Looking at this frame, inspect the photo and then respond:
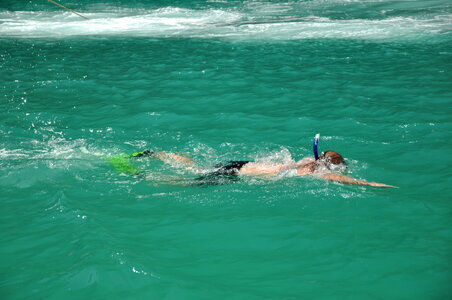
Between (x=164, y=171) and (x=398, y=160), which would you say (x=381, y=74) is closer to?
(x=398, y=160)

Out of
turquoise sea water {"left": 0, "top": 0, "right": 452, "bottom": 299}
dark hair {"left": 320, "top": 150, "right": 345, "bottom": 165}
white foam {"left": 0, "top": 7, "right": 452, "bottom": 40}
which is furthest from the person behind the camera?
white foam {"left": 0, "top": 7, "right": 452, "bottom": 40}

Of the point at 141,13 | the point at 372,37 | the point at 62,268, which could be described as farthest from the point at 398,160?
the point at 141,13

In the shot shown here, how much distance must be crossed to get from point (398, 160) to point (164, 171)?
11.7 ft

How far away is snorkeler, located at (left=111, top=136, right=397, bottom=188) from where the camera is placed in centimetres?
→ 596

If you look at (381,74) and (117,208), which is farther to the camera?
(381,74)

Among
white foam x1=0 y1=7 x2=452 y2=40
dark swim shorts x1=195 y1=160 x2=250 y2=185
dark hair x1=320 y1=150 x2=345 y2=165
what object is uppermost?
white foam x1=0 y1=7 x2=452 y2=40

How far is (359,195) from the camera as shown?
576 centimetres

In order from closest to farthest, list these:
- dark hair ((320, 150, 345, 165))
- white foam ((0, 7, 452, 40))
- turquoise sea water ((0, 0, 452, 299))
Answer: turquoise sea water ((0, 0, 452, 299)) < dark hair ((320, 150, 345, 165)) < white foam ((0, 7, 452, 40))

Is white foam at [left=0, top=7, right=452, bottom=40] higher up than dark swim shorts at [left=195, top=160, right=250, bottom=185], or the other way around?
white foam at [left=0, top=7, right=452, bottom=40]

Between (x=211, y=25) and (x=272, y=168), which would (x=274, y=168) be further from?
(x=211, y=25)

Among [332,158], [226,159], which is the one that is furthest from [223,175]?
[332,158]

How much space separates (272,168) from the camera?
20.8 feet

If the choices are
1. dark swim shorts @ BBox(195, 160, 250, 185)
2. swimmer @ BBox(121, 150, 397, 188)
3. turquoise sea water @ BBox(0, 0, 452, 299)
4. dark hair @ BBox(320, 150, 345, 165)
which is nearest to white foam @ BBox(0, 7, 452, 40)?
turquoise sea water @ BBox(0, 0, 452, 299)

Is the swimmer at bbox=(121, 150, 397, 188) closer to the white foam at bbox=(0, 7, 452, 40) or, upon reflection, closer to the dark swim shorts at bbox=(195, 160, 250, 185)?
the dark swim shorts at bbox=(195, 160, 250, 185)
